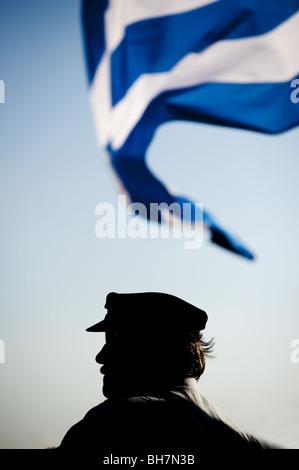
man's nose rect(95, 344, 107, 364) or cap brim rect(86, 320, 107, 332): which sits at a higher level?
cap brim rect(86, 320, 107, 332)

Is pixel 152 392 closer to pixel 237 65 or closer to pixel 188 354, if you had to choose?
pixel 188 354

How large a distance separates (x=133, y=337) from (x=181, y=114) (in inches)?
62.9

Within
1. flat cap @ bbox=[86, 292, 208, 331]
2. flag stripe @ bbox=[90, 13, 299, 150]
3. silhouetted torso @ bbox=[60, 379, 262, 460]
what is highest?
flag stripe @ bbox=[90, 13, 299, 150]

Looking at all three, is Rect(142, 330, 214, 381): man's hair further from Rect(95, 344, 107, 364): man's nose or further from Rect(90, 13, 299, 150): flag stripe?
Rect(90, 13, 299, 150): flag stripe

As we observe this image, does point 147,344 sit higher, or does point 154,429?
point 147,344

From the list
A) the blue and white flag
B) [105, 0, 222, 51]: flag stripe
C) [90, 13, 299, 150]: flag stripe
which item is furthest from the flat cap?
[105, 0, 222, 51]: flag stripe

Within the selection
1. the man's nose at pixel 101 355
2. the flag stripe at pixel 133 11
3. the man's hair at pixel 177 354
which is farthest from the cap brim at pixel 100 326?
the flag stripe at pixel 133 11

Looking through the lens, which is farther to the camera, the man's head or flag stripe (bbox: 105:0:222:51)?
flag stripe (bbox: 105:0:222:51)

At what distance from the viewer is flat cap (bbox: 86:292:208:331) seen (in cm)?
272

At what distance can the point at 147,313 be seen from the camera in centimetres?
275

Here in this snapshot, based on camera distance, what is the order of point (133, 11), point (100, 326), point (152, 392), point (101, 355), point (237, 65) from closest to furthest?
point (152, 392) → point (101, 355) → point (100, 326) → point (133, 11) → point (237, 65)

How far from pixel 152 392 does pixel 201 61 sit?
2.29m

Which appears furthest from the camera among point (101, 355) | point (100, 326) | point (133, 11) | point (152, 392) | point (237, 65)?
point (237, 65)

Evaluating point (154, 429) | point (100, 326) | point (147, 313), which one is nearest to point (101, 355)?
point (100, 326)
